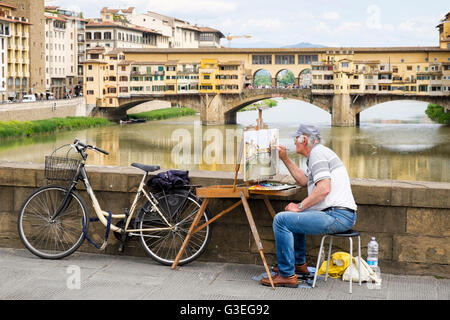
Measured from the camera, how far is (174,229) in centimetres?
404

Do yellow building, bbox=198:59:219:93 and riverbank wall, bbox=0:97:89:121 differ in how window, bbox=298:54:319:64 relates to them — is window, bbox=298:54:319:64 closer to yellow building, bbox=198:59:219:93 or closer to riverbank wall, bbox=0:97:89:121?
yellow building, bbox=198:59:219:93

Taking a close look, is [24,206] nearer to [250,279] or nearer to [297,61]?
[250,279]

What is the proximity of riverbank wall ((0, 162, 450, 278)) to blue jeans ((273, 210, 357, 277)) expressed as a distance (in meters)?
0.41

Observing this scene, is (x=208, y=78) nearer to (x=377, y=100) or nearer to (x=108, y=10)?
(x=377, y=100)

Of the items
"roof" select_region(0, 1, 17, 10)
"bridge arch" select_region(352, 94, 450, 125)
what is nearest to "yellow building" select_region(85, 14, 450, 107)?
"bridge arch" select_region(352, 94, 450, 125)

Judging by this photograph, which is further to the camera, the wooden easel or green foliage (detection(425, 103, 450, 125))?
green foliage (detection(425, 103, 450, 125))

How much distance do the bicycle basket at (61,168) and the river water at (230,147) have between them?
1633cm

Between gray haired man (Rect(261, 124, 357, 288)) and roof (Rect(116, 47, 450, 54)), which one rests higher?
roof (Rect(116, 47, 450, 54))

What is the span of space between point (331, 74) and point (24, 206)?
3891 centimetres

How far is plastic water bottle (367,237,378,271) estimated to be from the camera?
3.80 meters

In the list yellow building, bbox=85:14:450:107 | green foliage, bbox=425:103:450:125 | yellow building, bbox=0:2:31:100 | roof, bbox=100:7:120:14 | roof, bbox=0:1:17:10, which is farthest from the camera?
roof, bbox=100:7:120:14

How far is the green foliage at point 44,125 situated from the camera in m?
30.8

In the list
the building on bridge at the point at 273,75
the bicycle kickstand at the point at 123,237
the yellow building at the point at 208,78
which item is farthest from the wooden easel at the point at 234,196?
the yellow building at the point at 208,78

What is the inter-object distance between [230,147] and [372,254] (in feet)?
83.2
